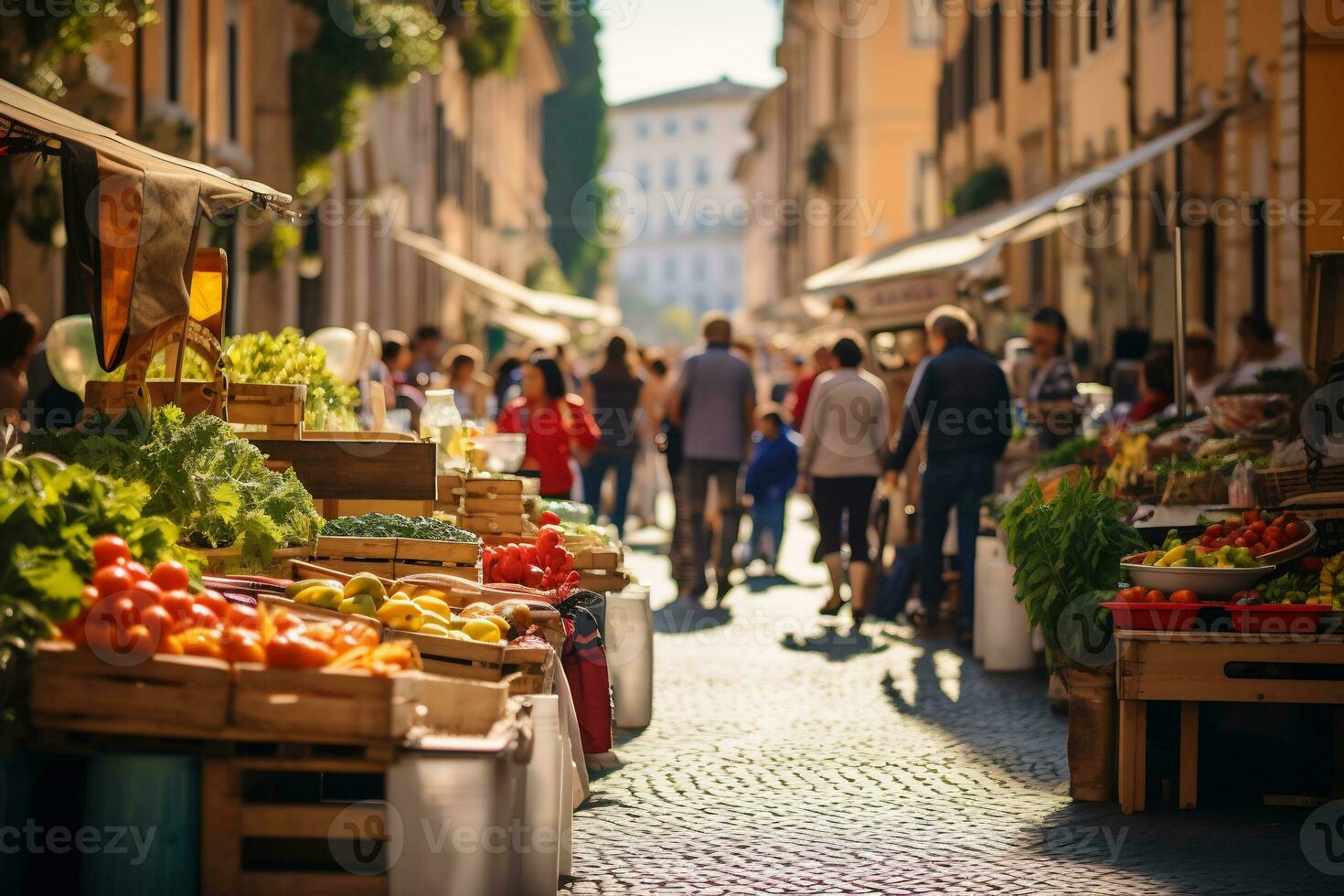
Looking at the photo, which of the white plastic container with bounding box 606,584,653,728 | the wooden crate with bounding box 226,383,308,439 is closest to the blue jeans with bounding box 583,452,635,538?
the white plastic container with bounding box 606,584,653,728

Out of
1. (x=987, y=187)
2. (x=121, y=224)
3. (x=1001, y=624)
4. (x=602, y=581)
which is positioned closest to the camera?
(x=121, y=224)

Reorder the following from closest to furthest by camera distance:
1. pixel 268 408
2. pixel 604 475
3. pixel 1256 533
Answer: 1. pixel 1256 533
2. pixel 268 408
3. pixel 604 475

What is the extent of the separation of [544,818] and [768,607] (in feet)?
28.8

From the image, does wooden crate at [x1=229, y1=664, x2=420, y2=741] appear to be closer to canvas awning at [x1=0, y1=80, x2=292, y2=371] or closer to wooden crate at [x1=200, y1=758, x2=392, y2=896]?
wooden crate at [x1=200, y1=758, x2=392, y2=896]

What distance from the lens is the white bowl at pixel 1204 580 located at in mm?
7348

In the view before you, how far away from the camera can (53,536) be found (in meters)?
5.45

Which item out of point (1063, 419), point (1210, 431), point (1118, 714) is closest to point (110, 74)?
point (1063, 419)

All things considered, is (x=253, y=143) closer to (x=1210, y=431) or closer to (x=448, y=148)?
(x=1210, y=431)

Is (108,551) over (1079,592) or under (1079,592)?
over

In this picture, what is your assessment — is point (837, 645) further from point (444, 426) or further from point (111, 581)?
point (111, 581)

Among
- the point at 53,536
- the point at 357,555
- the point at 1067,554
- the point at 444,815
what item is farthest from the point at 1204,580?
the point at 53,536

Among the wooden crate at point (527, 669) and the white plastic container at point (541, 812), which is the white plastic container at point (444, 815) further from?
the wooden crate at point (527, 669)

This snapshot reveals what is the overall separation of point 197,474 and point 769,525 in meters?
10.5

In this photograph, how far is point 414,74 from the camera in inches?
850
